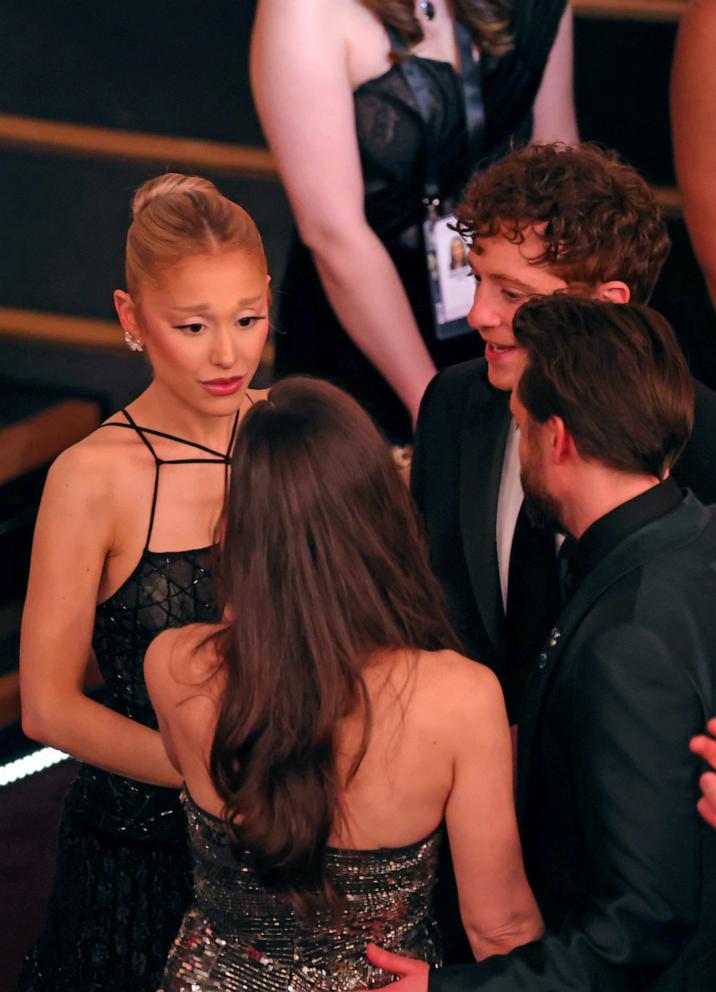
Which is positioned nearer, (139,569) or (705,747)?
(705,747)

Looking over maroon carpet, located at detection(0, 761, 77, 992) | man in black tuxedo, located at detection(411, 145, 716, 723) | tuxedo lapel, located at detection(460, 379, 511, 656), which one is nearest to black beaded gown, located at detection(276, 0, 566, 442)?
man in black tuxedo, located at detection(411, 145, 716, 723)

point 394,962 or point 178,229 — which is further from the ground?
point 178,229

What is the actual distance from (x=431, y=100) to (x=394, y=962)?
2.07 metres

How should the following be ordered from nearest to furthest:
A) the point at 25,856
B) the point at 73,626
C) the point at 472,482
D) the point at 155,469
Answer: the point at 73,626 → the point at 155,469 → the point at 472,482 → the point at 25,856

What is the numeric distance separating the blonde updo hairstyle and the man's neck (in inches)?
28.5

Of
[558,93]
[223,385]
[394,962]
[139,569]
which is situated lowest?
[394,962]

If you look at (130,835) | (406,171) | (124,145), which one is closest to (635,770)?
(130,835)

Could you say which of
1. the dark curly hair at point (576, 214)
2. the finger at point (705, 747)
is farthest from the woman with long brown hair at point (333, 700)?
the dark curly hair at point (576, 214)

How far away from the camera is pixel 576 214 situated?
7.02 feet

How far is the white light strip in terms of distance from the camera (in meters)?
3.69

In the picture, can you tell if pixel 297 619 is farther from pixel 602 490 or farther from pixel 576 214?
pixel 576 214

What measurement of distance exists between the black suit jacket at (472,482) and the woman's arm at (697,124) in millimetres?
1141

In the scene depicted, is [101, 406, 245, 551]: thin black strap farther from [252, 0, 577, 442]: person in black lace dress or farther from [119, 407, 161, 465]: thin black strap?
[252, 0, 577, 442]: person in black lace dress

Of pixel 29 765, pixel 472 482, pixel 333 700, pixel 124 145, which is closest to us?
pixel 333 700
